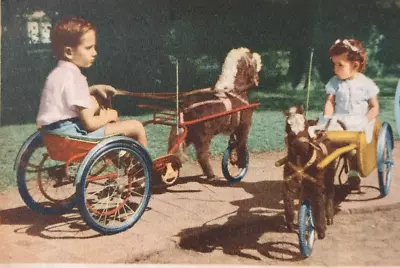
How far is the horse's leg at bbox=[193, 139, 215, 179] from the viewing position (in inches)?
112

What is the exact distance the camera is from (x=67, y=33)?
2611 mm

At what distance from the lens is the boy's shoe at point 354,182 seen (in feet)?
9.38

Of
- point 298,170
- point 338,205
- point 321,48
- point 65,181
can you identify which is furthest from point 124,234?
point 321,48

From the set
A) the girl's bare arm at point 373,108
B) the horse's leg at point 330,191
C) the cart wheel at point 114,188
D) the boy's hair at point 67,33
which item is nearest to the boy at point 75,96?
the boy's hair at point 67,33

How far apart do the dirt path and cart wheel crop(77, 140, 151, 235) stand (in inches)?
3.0

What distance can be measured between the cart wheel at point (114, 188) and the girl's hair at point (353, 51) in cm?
117

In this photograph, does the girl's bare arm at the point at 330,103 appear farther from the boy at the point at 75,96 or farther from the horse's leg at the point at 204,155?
the boy at the point at 75,96

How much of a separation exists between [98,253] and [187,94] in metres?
0.94

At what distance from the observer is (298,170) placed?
99.1 inches

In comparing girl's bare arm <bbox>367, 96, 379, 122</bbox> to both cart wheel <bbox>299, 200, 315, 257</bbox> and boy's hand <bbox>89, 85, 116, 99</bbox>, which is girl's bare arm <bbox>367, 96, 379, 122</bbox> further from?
boy's hand <bbox>89, 85, 116, 99</bbox>

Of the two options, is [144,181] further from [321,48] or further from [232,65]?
[321,48]

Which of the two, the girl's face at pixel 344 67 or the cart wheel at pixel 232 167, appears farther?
the cart wheel at pixel 232 167

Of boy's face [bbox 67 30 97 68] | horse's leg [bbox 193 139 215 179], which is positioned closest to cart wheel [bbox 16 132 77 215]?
boy's face [bbox 67 30 97 68]

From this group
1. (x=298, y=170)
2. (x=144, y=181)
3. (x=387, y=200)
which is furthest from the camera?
(x=387, y=200)
